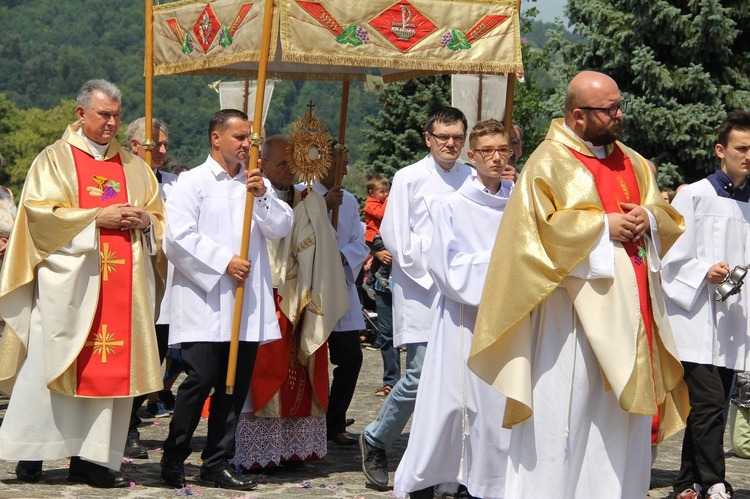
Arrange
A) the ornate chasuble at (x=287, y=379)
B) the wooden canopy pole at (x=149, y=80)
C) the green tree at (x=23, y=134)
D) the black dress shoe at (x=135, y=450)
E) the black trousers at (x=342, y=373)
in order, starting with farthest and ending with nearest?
the green tree at (x=23, y=134) → the black trousers at (x=342, y=373) → the black dress shoe at (x=135, y=450) → the ornate chasuble at (x=287, y=379) → the wooden canopy pole at (x=149, y=80)

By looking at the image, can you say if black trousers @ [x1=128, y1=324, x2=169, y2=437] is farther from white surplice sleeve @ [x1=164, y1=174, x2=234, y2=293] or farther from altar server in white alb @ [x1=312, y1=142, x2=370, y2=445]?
white surplice sleeve @ [x1=164, y1=174, x2=234, y2=293]

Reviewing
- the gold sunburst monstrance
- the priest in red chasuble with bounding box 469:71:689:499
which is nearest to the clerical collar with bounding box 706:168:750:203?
the priest in red chasuble with bounding box 469:71:689:499

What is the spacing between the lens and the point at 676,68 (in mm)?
19422

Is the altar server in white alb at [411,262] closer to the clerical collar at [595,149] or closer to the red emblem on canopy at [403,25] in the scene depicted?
the red emblem on canopy at [403,25]

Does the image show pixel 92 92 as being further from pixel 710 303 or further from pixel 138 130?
pixel 710 303

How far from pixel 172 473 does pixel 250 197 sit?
1643 millimetres

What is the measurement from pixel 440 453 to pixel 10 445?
247 cm

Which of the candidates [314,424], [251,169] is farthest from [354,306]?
[251,169]

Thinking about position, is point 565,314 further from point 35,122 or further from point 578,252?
point 35,122

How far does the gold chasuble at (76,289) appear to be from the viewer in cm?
678

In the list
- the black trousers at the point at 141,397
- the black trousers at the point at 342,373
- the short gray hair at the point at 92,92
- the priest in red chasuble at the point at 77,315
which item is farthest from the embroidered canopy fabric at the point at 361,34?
the black trousers at the point at 342,373

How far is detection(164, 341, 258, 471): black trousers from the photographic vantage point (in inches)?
268

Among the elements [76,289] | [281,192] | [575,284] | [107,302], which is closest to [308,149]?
[281,192]

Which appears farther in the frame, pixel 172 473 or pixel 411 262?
pixel 411 262
